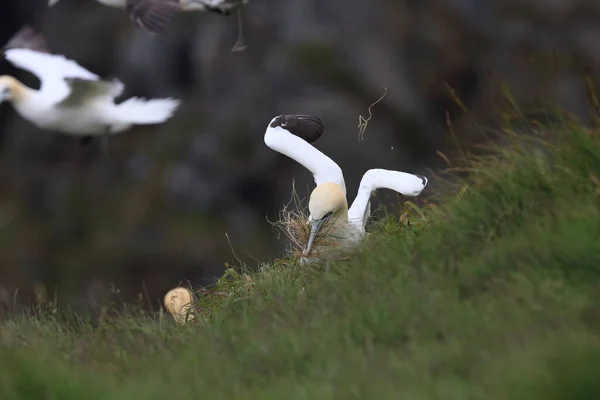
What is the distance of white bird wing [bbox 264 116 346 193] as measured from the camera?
8031mm

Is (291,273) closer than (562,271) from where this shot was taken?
No

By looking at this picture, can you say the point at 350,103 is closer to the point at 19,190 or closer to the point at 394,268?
the point at 19,190

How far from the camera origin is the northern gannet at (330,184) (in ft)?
24.5

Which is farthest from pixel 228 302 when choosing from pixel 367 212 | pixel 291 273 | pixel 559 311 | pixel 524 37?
pixel 524 37

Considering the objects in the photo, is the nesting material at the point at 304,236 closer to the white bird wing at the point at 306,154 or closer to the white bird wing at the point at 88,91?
the white bird wing at the point at 306,154

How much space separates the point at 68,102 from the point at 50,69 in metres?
0.43

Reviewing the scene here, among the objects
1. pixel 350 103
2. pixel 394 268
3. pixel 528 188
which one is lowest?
pixel 350 103

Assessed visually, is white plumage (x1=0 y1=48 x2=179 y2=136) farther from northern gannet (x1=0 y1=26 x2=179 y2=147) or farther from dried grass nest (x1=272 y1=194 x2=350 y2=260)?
dried grass nest (x1=272 y1=194 x2=350 y2=260)

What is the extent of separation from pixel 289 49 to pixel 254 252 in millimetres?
4137

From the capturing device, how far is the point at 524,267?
5.32 m

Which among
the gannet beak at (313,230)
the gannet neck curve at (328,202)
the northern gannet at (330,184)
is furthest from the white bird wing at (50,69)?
the gannet beak at (313,230)

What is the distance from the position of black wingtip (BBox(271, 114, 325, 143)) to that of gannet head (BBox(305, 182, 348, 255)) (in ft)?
2.36

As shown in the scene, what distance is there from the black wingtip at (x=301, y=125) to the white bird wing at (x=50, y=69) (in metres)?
4.27

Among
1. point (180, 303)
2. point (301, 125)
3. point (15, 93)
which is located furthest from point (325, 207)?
point (15, 93)
